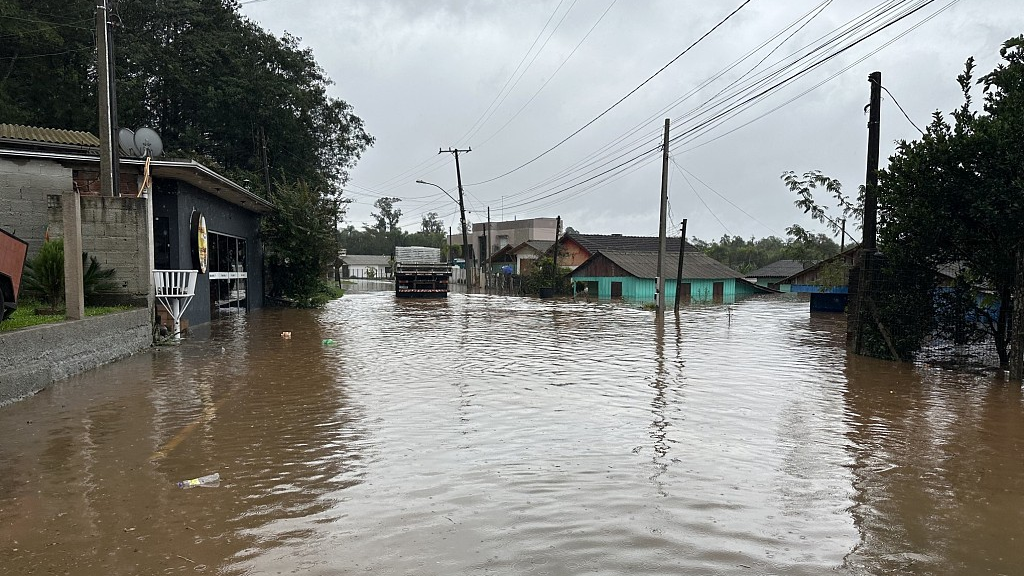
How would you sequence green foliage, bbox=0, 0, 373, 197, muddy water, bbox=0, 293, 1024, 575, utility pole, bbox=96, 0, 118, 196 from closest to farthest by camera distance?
muddy water, bbox=0, 293, 1024, 575 < utility pole, bbox=96, 0, 118, 196 < green foliage, bbox=0, 0, 373, 197

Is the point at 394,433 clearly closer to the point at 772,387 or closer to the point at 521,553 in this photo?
the point at 521,553

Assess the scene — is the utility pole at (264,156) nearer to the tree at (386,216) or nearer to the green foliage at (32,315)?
the green foliage at (32,315)

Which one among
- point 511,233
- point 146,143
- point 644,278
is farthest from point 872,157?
point 511,233

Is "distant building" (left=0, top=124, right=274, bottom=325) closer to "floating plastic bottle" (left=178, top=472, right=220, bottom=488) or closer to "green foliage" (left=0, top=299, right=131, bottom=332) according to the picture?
"green foliage" (left=0, top=299, right=131, bottom=332)

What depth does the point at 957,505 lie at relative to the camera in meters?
5.19

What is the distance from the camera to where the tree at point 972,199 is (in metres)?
10.8

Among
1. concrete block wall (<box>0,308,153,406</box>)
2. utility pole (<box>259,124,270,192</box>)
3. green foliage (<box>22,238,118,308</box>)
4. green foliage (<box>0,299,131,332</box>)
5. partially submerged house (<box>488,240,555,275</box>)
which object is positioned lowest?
concrete block wall (<box>0,308,153,406</box>)

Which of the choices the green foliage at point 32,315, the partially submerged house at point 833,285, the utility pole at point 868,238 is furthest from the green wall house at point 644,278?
the green foliage at point 32,315

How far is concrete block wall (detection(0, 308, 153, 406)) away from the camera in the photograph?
8.20 metres

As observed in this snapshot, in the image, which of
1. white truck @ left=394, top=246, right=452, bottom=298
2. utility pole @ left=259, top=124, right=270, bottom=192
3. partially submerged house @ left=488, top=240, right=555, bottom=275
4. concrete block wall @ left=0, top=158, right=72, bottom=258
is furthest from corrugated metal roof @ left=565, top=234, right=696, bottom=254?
concrete block wall @ left=0, top=158, right=72, bottom=258

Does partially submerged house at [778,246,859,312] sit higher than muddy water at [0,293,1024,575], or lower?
higher

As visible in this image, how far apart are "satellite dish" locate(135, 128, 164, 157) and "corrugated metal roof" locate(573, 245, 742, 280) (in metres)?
31.5

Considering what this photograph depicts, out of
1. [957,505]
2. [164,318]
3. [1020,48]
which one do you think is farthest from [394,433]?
[1020,48]

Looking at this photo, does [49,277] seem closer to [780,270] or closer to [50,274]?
[50,274]
